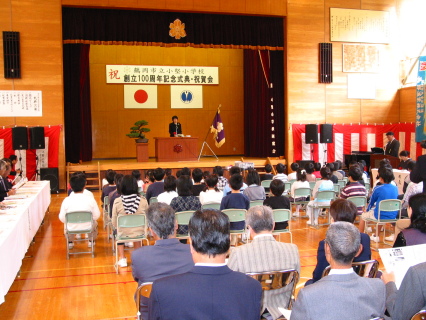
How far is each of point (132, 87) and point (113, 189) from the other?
972 cm

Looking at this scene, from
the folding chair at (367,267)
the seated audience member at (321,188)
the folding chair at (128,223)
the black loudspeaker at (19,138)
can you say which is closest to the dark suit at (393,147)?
the seated audience member at (321,188)

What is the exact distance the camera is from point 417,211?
298cm

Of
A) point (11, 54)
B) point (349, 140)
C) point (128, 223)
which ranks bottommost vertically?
point (128, 223)

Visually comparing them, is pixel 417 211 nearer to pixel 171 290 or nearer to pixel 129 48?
pixel 171 290

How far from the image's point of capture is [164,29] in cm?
1290

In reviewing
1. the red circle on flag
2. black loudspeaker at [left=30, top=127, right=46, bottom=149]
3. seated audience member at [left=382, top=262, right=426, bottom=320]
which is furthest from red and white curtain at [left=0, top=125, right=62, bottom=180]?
seated audience member at [left=382, top=262, right=426, bottom=320]

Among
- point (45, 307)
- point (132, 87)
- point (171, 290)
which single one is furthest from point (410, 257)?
point (132, 87)

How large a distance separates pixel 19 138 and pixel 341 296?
36.5 feet

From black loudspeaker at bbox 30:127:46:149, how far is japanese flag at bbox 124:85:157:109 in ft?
15.2

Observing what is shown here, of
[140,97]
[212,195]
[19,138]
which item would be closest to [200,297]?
[212,195]

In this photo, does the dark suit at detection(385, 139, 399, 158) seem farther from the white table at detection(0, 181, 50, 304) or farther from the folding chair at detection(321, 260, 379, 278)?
the folding chair at detection(321, 260, 379, 278)

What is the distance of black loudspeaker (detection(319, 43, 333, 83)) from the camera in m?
14.2

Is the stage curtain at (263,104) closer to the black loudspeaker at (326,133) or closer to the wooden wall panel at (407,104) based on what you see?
the black loudspeaker at (326,133)

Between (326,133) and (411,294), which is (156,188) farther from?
(326,133)
